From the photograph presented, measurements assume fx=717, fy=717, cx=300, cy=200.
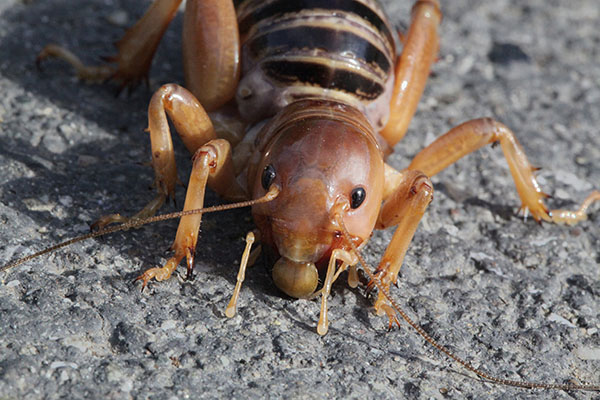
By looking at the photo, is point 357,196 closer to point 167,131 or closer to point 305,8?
point 167,131

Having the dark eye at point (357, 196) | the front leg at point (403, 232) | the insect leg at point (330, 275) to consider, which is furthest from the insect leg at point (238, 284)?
the front leg at point (403, 232)

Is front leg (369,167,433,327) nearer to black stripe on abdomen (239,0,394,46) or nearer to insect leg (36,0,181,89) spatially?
black stripe on abdomen (239,0,394,46)

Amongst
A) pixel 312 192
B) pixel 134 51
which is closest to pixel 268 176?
pixel 312 192

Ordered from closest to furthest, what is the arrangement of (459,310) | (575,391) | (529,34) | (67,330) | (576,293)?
(67,330)
(575,391)
(459,310)
(576,293)
(529,34)

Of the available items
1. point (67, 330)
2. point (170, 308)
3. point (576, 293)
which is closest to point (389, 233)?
point (576, 293)

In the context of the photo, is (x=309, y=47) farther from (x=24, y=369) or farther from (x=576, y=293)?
(x=24, y=369)

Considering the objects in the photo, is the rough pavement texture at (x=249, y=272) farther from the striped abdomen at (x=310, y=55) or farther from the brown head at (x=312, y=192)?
the striped abdomen at (x=310, y=55)
